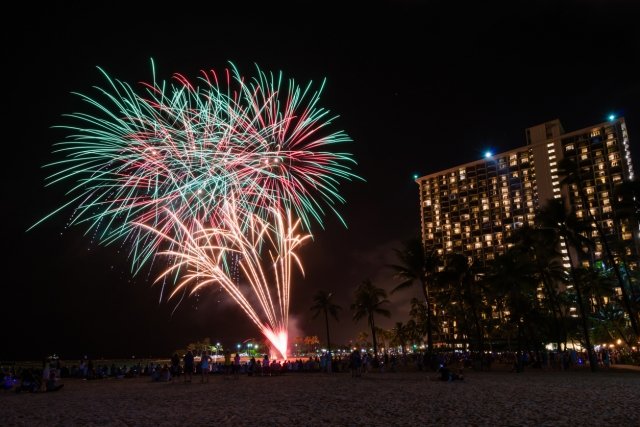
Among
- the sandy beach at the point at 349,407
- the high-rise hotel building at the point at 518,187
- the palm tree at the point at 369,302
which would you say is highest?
the high-rise hotel building at the point at 518,187

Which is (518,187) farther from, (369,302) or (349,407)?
(349,407)

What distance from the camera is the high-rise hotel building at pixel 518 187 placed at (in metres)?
112

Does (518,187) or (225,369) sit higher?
(518,187)

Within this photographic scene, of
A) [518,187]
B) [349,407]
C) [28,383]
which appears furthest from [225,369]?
[518,187]

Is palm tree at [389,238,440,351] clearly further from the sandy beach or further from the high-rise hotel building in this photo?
the high-rise hotel building

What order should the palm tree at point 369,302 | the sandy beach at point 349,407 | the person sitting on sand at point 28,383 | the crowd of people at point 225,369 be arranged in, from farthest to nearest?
the palm tree at point 369,302 → the crowd of people at point 225,369 → the person sitting on sand at point 28,383 → the sandy beach at point 349,407

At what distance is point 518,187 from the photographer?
12862cm

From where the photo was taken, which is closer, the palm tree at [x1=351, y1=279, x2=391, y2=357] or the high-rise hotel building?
the palm tree at [x1=351, y1=279, x2=391, y2=357]

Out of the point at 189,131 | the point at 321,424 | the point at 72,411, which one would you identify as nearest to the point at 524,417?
the point at 321,424

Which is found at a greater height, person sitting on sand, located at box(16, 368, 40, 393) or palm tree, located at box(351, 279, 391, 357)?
palm tree, located at box(351, 279, 391, 357)

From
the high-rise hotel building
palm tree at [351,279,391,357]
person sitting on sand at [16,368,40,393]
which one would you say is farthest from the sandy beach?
the high-rise hotel building

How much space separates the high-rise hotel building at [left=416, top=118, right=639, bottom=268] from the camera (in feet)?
367

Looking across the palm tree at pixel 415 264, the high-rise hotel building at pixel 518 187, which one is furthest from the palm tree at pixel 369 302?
the high-rise hotel building at pixel 518 187

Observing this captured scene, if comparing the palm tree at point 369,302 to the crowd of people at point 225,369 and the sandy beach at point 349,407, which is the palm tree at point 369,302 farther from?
the sandy beach at point 349,407
